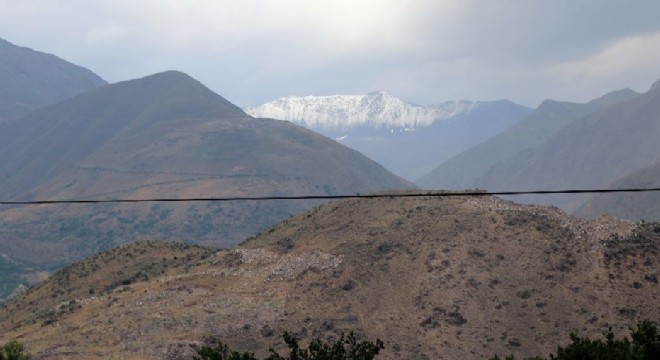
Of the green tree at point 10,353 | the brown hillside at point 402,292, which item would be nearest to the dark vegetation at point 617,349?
the green tree at point 10,353

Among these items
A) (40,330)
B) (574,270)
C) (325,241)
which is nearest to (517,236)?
(574,270)

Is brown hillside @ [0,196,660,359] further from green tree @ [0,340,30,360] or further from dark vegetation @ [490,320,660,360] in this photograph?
dark vegetation @ [490,320,660,360]

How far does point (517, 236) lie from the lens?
69.1 meters

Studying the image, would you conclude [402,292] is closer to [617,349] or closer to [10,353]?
[617,349]

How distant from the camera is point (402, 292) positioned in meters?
63.1

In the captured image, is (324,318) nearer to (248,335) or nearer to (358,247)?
(248,335)

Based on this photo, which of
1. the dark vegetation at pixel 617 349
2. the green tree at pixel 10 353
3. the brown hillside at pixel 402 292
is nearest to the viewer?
the dark vegetation at pixel 617 349

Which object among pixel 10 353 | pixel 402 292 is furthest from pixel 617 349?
pixel 402 292

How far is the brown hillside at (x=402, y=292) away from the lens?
5656 centimetres

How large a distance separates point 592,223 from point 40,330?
5173cm

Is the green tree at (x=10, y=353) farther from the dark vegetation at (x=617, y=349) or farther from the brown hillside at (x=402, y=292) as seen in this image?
the brown hillside at (x=402, y=292)

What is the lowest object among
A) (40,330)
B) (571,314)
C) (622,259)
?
(40,330)

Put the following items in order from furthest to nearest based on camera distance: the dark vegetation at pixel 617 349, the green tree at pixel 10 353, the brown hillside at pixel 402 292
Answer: the brown hillside at pixel 402 292 < the green tree at pixel 10 353 < the dark vegetation at pixel 617 349

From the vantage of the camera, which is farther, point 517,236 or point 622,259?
point 517,236
